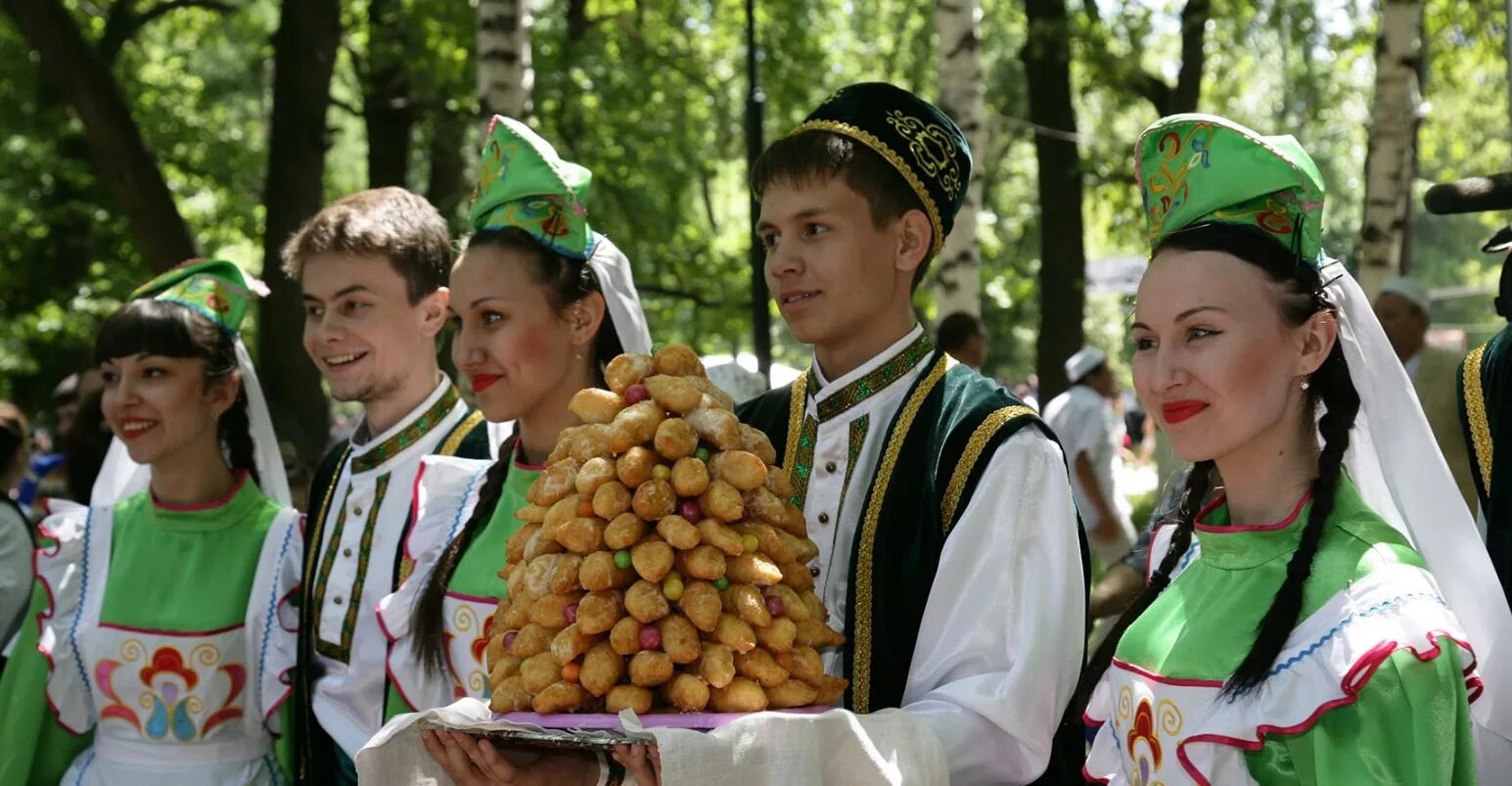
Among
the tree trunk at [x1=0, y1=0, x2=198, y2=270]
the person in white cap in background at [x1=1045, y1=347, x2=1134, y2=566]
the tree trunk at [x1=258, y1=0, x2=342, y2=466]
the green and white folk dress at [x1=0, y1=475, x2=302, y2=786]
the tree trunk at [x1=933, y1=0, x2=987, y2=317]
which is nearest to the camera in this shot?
the green and white folk dress at [x1=0, y1=475, x2=302, y2=786]

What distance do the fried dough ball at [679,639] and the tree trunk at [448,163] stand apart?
1011 centimetres

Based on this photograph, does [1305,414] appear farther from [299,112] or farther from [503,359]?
[299,112]

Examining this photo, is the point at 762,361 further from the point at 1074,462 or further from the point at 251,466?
the point at 251,466

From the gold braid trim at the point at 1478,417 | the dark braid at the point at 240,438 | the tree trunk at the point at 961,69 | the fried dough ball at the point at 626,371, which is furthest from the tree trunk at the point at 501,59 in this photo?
the gold braid trim at the point at 1478,417

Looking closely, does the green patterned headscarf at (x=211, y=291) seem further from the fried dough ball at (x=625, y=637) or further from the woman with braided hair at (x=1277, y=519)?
the woman with braided hair at (x=1277, y=519)

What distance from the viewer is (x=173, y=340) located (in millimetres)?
4336

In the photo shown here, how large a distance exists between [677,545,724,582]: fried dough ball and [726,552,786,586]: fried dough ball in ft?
0.11

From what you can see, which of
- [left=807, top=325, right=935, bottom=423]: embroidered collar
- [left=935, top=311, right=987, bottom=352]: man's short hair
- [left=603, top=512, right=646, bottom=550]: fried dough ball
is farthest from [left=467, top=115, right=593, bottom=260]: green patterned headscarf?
[left=935, top=311, right=987, bottom=352]: man's short hair

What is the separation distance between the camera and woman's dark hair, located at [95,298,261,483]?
4.31 meters

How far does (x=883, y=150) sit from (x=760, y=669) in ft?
3.72

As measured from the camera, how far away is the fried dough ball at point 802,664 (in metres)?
2.52

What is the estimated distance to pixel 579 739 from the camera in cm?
234

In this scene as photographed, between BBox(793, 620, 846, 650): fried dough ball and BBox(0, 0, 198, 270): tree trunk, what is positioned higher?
BBox(0, 0, 198, 270): tree trunk

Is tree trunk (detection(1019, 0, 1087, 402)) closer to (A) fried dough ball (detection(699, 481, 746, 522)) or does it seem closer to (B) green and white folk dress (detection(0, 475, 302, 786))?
(B) green and white folk dress (detection(0, 475, 302, 786))
